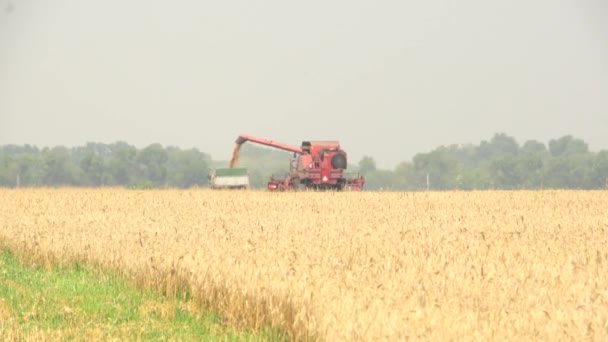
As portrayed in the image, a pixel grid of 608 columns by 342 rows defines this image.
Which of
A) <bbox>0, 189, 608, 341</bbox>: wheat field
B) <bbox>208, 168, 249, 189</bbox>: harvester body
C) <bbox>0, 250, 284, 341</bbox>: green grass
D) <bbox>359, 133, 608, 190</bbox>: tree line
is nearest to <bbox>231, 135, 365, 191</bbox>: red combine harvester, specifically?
<bbox>208, 168, 249, 189</bbox>: harvester body

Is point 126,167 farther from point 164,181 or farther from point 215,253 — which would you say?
point 215,253

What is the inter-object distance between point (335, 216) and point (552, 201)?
902cm

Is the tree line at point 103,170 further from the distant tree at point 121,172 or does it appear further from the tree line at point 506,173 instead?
the tree line at point 506,173

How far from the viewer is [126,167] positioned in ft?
535

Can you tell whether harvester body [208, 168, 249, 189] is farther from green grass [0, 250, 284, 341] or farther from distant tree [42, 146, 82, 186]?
distant tree [42, 146, 82, 186]

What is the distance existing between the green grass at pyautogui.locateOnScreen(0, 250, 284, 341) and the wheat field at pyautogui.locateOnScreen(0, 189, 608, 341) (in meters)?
0.26

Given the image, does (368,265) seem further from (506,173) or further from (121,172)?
(121,172)

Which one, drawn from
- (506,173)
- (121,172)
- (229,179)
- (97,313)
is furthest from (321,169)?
(121,172)

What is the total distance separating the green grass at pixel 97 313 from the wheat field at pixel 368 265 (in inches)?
10.4

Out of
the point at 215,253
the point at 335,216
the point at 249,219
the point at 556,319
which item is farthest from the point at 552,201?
the point at 556,319

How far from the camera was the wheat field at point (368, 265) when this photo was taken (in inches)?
313

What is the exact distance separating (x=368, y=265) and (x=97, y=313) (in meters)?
3.42

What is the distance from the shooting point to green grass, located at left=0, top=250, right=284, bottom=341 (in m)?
10.2

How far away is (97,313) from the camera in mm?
11656
